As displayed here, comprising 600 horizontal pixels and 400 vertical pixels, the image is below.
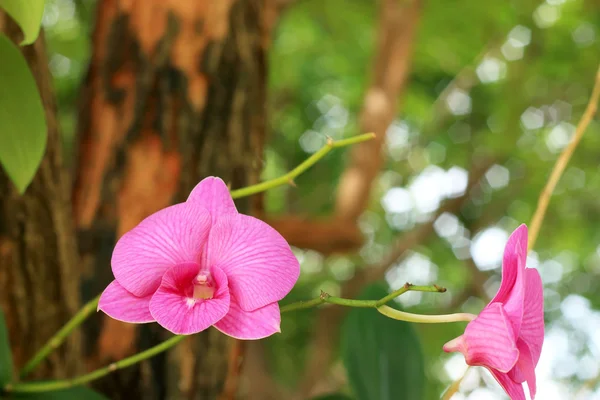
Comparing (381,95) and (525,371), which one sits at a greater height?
(381,95)

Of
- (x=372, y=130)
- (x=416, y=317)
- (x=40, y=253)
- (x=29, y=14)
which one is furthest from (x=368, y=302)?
(x=372, y=130)

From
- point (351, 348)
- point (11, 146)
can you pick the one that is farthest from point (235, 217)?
point (351, 348)

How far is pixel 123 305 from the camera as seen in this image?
231mm

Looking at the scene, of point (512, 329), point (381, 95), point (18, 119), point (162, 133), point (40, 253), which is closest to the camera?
point (512, 329)

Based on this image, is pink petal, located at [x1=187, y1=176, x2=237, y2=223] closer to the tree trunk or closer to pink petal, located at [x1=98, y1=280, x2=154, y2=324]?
pink petal, located at [x1=98, y1=280, x2=154, y2=324]

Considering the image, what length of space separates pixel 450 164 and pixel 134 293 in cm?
237

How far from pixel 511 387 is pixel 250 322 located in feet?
0.31

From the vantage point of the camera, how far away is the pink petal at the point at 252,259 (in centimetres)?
23

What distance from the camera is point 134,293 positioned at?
0.23 m

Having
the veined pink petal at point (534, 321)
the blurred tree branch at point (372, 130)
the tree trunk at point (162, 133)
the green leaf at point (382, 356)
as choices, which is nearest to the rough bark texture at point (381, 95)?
the blurred tree branch at point (372, 130)

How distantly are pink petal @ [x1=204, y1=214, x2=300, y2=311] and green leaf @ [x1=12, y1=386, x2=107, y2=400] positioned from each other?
20 centimetres

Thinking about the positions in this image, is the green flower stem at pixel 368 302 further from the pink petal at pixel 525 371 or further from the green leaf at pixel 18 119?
the green leaf at pixel 18 119

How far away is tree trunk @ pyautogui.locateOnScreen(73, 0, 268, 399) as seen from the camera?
57 centimetres

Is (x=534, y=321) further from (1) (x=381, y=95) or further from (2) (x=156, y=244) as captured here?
(1) (x=381, y=95)
